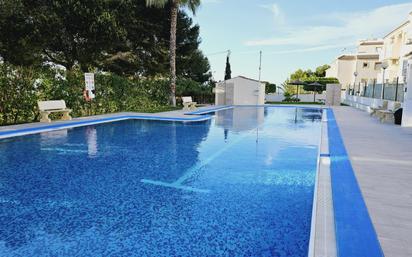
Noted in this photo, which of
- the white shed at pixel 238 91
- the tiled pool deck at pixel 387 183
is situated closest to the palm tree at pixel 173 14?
the white shed at pixel 238 91

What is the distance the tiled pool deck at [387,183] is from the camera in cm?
317

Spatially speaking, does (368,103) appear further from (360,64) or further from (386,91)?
(360,64)

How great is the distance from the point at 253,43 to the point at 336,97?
1510cm

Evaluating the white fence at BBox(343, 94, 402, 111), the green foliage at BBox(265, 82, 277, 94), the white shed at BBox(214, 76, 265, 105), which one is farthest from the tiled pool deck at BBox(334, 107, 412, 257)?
the green foliage at BBox(265, 82, 277, 94)

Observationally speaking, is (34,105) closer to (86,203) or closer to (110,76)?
(110,76)

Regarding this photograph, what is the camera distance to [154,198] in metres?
4.98

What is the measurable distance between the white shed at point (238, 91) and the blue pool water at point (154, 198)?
2094cm

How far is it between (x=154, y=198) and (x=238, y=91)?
85.9 ft

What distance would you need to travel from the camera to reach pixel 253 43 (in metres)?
41.2

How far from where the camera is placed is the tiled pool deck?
3170mm

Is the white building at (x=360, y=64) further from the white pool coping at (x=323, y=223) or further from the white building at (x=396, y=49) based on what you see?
the white pool coping at (x=323, y=223)

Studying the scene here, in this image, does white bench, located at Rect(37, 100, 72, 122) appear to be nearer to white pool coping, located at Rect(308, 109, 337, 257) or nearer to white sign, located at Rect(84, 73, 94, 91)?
white sign, located at Rect(84, 73, 94, 91)

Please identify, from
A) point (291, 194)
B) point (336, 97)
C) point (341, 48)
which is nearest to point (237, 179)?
point (291, 194)

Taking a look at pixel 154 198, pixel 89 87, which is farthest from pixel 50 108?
pixel 154 198
